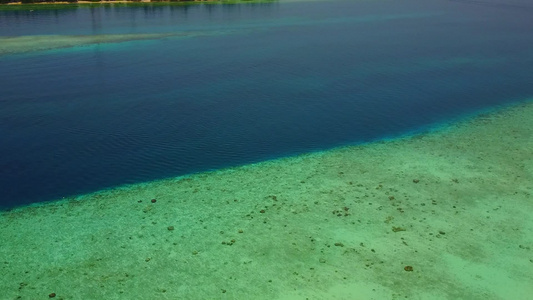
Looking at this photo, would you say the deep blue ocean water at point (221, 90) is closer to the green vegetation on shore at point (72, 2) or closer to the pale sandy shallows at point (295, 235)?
the pale sandy shallows at point (295, 235)

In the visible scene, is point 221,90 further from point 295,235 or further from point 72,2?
point 72,2

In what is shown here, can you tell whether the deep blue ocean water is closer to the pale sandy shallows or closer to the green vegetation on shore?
the pale sandy shallows

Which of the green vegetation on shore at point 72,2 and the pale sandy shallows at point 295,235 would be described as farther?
the green vegetation on shore at point 72,2

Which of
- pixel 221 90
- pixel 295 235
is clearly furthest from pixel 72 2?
pixel 295 235

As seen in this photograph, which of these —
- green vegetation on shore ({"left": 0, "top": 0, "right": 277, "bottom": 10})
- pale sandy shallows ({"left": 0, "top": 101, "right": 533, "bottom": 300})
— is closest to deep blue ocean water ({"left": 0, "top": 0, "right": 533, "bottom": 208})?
pale sandy shallows ({"left": 0, "top": 101, "right": 533, "bottom": 300})

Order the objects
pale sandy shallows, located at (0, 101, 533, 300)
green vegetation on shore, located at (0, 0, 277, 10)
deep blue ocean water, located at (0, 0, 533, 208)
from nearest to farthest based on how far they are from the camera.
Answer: pale sandy shallows, located at (0, 101, 533, 300), deep blue ocean water, located at (0, 0, 533, 208), green vegetation on shore, located at (0, 0, 277, 10)

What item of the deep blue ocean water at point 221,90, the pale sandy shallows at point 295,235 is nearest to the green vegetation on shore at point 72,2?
the deep blue ocean water at point 221,90

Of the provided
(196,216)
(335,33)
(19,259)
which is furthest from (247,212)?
(335,33)
